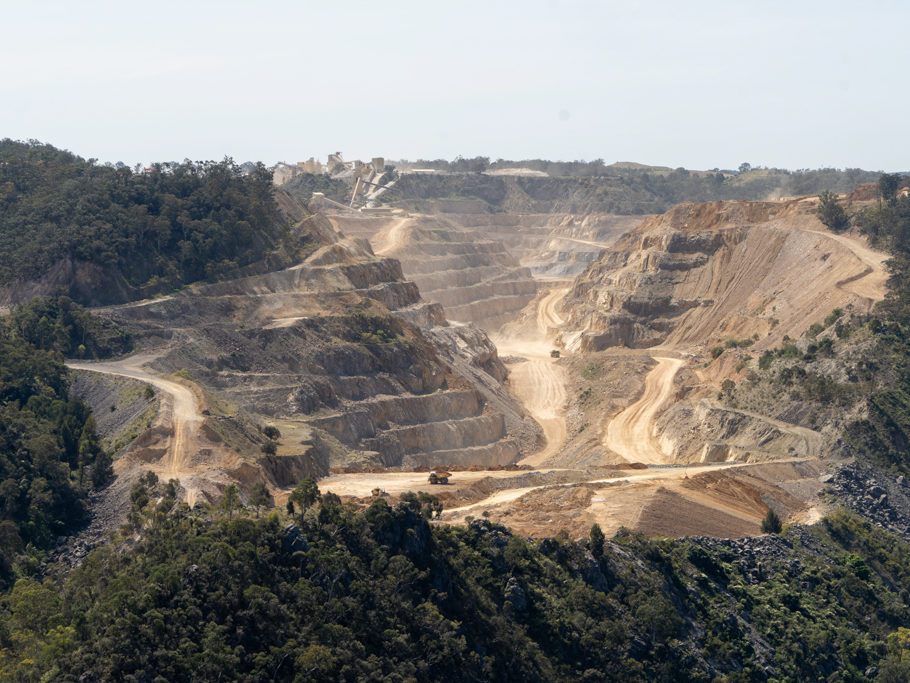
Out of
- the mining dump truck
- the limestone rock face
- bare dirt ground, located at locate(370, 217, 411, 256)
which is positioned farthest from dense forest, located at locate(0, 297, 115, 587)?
bare dirt ground, located at locate(370, 217, 411, 256)

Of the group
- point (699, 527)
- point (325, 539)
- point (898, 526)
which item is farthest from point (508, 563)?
point (898, 526)

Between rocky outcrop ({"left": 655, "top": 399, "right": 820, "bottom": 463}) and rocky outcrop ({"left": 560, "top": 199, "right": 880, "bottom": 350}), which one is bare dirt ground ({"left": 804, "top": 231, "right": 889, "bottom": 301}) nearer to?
rocky outcrop ({"left": 560, "top": 199, "right": 880, "bottom": 350})

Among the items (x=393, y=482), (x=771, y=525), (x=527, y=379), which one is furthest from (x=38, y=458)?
(x=527, y=379)

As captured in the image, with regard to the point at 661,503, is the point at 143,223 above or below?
above

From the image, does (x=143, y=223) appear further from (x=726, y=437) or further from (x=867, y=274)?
(x=867, y=274)

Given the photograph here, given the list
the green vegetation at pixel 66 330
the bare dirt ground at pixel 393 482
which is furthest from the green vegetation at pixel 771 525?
the green vegetation at pixel 66 330

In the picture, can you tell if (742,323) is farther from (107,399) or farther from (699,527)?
(107,399)
